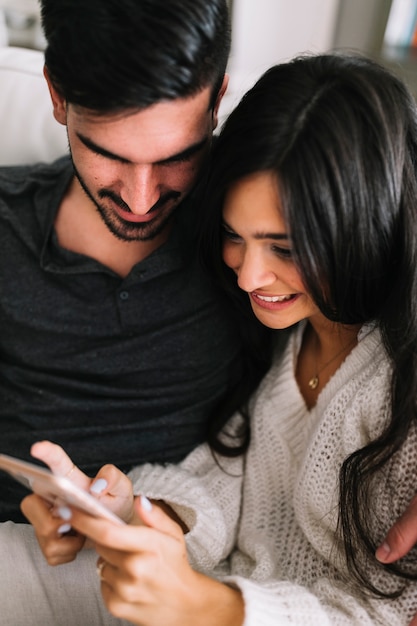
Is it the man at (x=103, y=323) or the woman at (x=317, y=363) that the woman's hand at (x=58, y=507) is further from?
the man at (x=103, y=323)

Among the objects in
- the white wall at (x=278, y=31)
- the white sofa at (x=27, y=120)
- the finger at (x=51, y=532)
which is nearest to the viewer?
the finger at (x=51, y=532)

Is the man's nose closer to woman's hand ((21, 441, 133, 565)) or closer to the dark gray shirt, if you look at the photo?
the dark gray shirt

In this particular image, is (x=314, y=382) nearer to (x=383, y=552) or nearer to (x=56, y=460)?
(x=383, y=552)

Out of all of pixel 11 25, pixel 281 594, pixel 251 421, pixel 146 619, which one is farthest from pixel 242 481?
pixel 11 25

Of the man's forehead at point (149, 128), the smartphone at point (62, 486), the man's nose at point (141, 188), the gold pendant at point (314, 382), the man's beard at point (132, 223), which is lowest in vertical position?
the gold pendant at point (314, 382)

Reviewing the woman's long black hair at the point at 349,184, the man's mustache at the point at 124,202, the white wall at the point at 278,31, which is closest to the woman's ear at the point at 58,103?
the man's mustache at the point at 124,202

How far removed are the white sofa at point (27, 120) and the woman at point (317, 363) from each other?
48 cm

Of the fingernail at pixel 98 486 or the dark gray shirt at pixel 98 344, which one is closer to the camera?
the fingernail at pixel 98 486

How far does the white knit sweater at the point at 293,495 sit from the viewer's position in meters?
0.87

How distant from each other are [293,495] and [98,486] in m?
0.35

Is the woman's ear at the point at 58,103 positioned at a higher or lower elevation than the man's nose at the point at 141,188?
higher

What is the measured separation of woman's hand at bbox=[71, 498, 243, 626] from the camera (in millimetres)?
692

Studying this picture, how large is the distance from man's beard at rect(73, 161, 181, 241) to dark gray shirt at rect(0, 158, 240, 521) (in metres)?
0.06

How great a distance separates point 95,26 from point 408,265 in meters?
0.48
